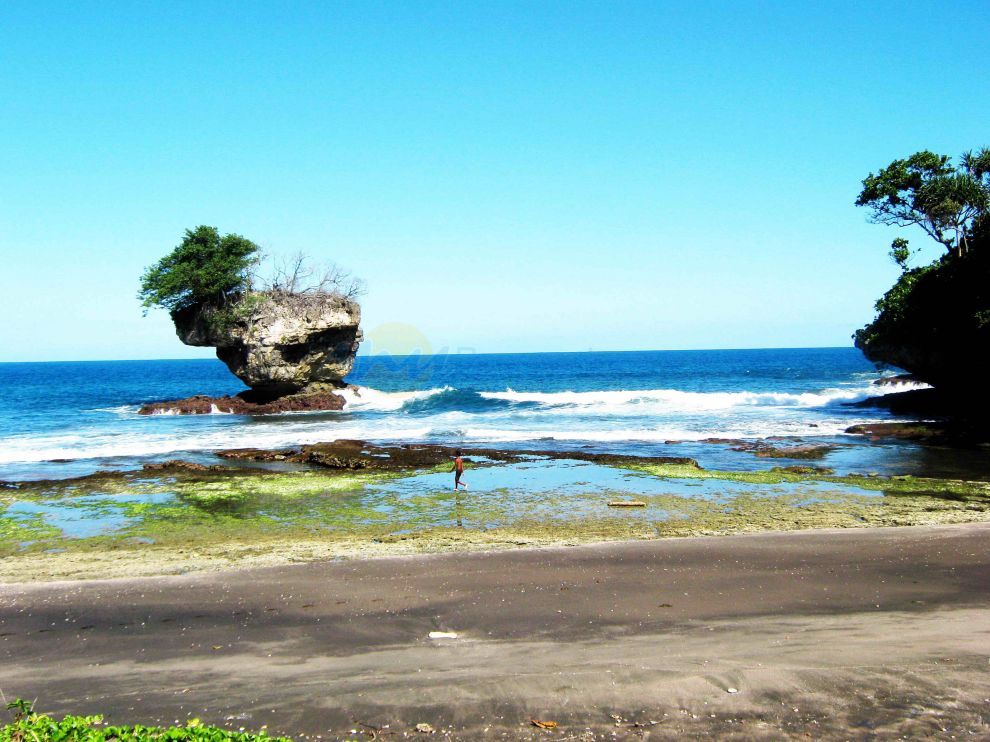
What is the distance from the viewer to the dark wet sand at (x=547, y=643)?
6621 mm

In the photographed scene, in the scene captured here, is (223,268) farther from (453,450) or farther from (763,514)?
(763,514)

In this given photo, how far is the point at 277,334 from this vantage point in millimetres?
43625

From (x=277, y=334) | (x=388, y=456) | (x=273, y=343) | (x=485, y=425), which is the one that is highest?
(x=277, y=334)

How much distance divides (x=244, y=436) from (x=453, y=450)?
12.2 m

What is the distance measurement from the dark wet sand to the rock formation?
3367 centimetres

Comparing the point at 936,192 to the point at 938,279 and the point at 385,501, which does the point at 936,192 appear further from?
the point at 385,501

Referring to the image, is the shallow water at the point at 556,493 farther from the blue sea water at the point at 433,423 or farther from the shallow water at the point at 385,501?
the blue sea water at the point at 433,423

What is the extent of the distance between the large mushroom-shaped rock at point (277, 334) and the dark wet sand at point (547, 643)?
110 ft

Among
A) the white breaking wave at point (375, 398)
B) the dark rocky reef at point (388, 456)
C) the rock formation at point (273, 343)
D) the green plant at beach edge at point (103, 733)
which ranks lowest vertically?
the dark rocky reef at point (388, 456)

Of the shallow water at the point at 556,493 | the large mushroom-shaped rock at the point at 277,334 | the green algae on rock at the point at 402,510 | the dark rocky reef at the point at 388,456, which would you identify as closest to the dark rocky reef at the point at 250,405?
the large mushroom-shaped rock at the point at 277,334

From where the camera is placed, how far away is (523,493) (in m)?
19.6

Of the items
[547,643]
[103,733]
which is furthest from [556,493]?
[103,733]

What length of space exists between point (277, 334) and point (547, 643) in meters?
38.6

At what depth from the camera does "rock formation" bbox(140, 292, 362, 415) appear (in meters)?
44.0
